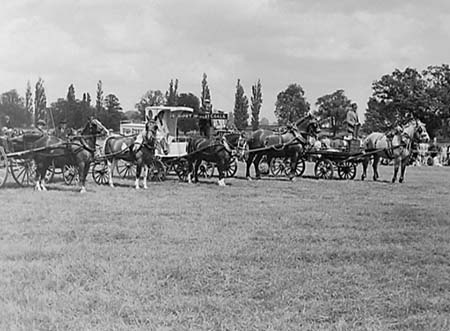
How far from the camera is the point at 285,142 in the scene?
64.8ft

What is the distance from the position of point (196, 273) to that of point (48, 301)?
1.75 m

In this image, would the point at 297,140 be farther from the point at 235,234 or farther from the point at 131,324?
the point at 131,324

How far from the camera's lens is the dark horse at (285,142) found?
64.5 ft

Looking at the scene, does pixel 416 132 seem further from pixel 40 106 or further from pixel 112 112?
pixel 112 112

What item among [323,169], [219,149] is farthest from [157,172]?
[323,169]

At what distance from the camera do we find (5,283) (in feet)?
19.3

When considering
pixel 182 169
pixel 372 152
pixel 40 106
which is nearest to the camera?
pixel 40 106

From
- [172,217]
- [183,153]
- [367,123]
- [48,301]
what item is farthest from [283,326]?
[367,123]

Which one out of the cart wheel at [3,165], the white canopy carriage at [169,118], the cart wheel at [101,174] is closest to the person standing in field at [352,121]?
the white canopy carriage at [169,118]

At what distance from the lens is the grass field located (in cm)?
516

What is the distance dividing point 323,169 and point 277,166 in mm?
2077

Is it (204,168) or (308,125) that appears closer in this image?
(308,125)

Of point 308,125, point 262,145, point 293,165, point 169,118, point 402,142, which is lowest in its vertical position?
point 293,165

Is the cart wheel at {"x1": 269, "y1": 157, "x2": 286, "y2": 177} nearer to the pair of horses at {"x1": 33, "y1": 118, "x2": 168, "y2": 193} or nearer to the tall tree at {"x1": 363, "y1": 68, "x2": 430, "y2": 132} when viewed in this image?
the pair of horses at {"x1": 33, "y1": 118, "x2": 168, "y2": 193}
